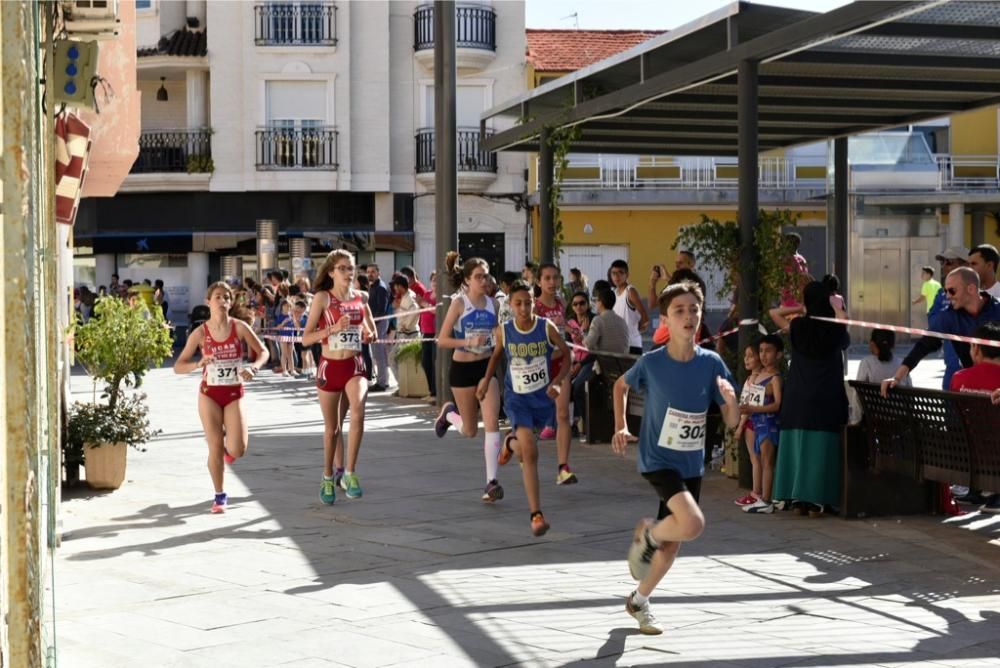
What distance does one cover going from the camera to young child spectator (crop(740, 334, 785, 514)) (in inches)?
453

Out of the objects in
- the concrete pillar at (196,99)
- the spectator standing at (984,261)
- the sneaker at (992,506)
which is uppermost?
the concrete pillar at (196,99)

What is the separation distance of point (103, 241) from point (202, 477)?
101 feet

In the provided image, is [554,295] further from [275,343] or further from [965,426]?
[275,343]

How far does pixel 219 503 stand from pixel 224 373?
98 cm

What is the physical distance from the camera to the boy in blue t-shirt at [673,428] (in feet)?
25.3

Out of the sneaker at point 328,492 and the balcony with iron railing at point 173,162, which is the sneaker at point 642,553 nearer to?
the sneaker at point 328,492

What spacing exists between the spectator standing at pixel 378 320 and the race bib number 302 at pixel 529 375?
41.6 ft

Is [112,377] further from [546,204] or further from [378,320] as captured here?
[378,320]

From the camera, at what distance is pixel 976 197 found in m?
39.0

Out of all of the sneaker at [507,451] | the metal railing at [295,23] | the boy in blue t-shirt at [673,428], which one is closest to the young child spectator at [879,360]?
the sneaker at [507,451]

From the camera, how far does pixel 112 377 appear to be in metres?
12.9

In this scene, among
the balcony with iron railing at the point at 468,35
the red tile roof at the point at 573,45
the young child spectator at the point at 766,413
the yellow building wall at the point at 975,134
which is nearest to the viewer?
the young child spectator at the point at 766,413

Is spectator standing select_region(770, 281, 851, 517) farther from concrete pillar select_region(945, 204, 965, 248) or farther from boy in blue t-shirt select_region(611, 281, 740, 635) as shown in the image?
concrete pillar select_region(945, 204, 965, 248)

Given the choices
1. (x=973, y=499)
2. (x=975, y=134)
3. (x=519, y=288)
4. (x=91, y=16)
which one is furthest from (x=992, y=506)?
(x=975, y=134)
